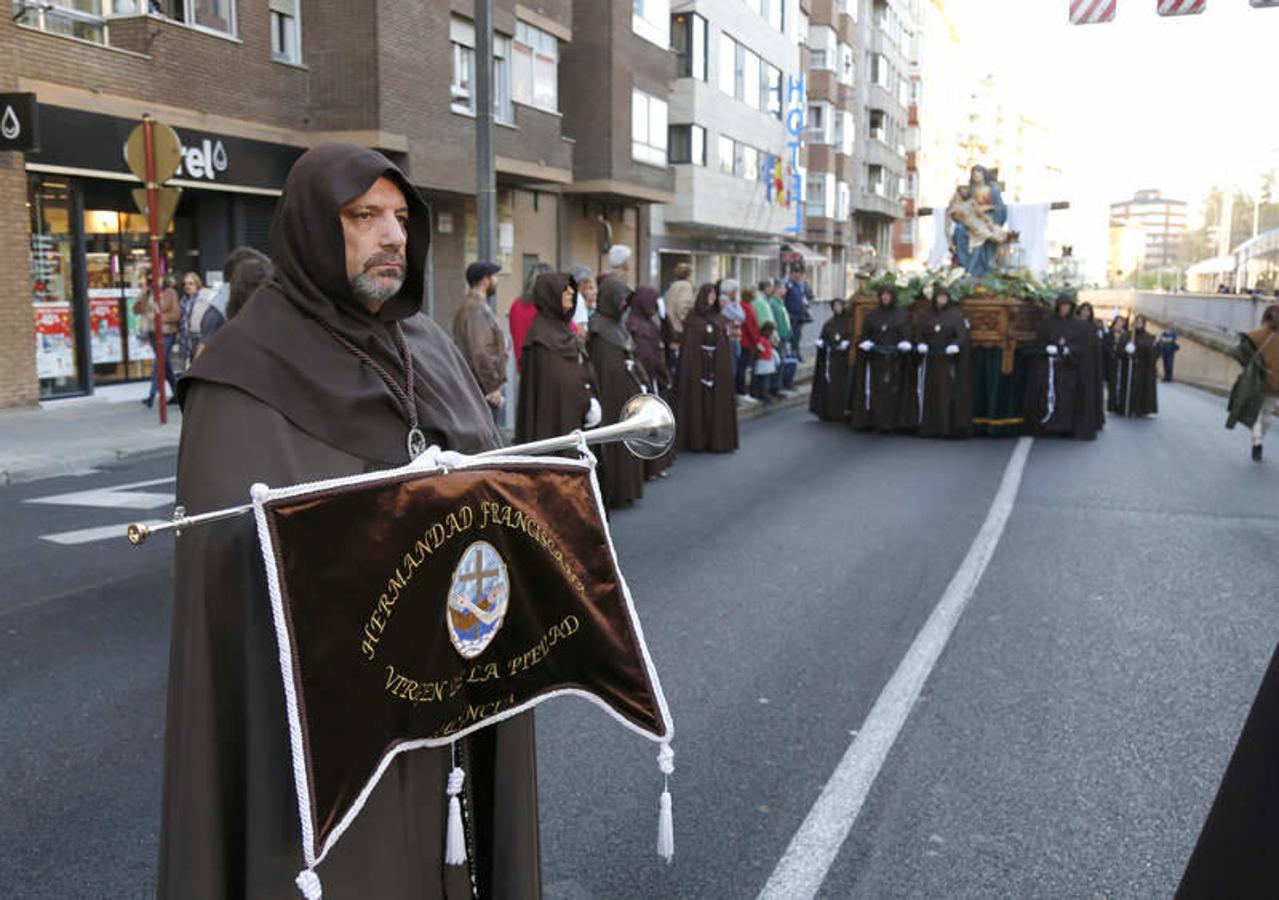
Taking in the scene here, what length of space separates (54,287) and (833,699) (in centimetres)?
1569

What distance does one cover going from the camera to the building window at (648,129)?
108 feet

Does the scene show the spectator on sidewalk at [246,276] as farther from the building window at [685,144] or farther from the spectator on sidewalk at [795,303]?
the building window at [685,144]

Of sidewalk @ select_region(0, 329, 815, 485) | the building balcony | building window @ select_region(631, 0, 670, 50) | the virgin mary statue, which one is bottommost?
sidewalk @ select_region(0, 329, 815, 485)

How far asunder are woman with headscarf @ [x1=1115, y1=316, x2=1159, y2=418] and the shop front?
49.8 feet

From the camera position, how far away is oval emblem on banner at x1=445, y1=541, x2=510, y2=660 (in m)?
2.39

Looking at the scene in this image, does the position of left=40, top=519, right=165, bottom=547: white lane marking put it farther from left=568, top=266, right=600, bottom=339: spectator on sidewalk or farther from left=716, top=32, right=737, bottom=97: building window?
left=716, top=32, right=737, bottom=97: building window

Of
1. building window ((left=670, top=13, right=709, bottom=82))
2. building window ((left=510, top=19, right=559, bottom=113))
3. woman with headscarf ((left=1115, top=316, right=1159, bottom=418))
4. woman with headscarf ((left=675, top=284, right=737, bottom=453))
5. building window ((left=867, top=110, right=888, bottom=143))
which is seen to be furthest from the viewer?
building window ((left=867, top=110, right=888, bottom=143))

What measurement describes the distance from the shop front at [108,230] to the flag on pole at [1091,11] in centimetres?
1312

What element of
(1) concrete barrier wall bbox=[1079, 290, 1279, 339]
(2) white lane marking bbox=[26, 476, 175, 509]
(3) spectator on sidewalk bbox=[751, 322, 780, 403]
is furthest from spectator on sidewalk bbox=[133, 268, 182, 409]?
(1) concrete barrier wall bbox=[1079, 290, 1279, 339]

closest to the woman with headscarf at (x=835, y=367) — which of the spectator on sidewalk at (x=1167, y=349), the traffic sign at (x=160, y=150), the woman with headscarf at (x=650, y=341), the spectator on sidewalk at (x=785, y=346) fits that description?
the spectator on sidewalk at (x=785, y=346)

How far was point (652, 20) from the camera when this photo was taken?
3388 cm

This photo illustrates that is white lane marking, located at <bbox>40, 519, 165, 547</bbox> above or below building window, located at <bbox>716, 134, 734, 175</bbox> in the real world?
below

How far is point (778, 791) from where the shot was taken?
179 inches

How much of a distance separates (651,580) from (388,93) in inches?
643
